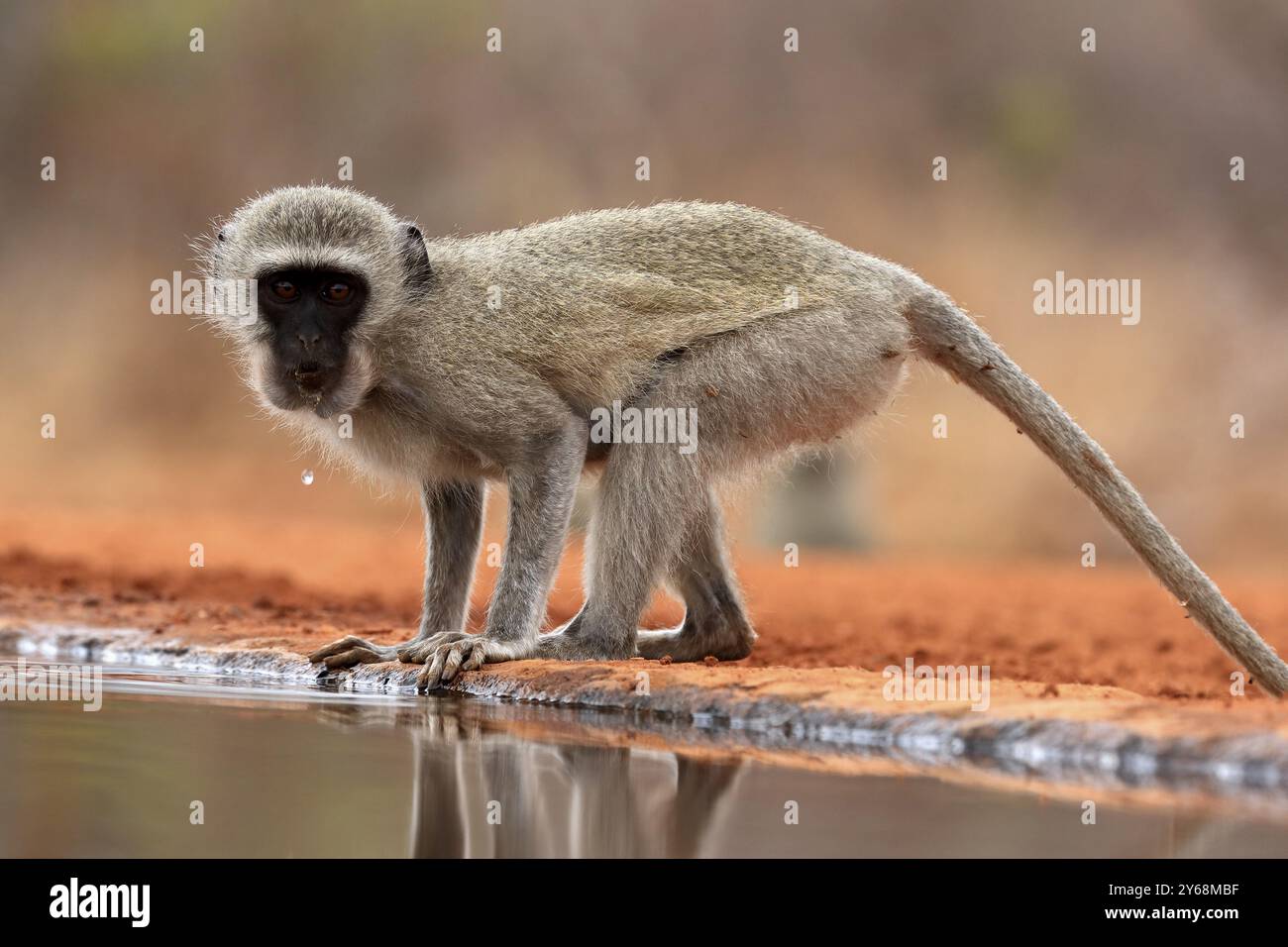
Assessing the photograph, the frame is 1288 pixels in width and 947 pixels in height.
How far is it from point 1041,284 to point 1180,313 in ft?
7.71

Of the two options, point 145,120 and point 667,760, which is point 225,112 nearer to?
point 145,120

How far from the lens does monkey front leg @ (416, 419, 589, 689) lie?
262 inches

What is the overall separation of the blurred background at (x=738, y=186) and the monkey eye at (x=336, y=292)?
47.1 ft

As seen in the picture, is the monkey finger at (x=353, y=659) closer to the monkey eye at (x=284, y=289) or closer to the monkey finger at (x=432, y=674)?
the monkey finger at (x=432, y=674)

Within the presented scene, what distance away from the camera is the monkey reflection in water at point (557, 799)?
3449 mm

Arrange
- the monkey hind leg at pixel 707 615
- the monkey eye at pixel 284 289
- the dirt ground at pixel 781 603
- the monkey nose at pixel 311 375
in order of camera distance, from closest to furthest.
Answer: the monkey nose at pixel 311 375
the monkey eye at pixel 284 289
the monkey hind leg at pixel 707 615
the dirt ground at pixel 781 603

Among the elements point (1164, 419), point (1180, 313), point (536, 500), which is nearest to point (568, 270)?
point (536, 500)

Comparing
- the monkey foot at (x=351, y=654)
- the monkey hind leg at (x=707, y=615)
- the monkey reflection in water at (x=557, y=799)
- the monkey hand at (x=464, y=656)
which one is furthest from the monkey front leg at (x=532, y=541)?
the monkey reflection in water at (x=557, y=799)

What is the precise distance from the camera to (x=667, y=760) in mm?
4590

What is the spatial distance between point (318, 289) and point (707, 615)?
263 cm

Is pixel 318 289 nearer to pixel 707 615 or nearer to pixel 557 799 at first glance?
pixel 707 615

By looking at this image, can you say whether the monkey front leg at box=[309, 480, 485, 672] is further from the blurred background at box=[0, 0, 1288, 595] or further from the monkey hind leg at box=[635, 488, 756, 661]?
the blurred background at box=[0, 0, 1288, 595]

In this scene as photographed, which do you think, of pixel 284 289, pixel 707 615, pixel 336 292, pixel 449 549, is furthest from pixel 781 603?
pixel 284 289

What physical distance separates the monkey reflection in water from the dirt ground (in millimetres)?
2975
